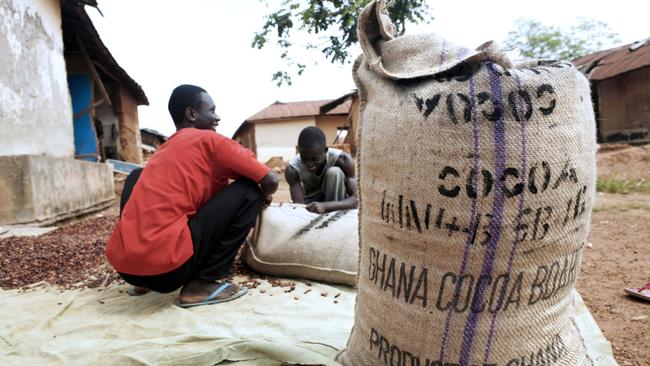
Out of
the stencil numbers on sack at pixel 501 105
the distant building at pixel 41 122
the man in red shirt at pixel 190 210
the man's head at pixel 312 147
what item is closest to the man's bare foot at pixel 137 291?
the man in red shirt at pixel 190 210

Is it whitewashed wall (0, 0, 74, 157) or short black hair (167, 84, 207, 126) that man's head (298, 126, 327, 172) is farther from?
whitewashed wall (0, 0, 74, 157)

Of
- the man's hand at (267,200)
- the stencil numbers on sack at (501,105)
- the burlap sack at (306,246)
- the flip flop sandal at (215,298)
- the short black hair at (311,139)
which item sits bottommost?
the flip flop sandal at (215,298)

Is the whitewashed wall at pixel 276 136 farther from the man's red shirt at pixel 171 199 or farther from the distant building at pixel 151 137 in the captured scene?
the man's red shirt at pixel 171 199

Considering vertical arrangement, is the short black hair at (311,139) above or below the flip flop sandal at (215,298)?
above

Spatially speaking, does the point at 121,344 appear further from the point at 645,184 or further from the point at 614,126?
the point at 614,126

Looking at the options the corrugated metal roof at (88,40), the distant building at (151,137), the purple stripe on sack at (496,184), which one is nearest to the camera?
the purple stripe on sack at (496,184)

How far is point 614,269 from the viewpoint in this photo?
3170 millimetres

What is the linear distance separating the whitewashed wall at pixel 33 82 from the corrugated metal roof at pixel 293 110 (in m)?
16.4

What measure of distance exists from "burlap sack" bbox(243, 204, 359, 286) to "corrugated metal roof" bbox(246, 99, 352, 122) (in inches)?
795

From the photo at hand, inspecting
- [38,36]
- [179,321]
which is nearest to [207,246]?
[179,321]

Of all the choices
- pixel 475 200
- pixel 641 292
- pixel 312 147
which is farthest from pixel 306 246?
pixel 641 292

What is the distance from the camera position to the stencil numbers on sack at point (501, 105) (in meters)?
1.07

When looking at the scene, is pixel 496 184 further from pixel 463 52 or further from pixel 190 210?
pixel 190 210

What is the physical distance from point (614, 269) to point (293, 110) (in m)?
22.0
